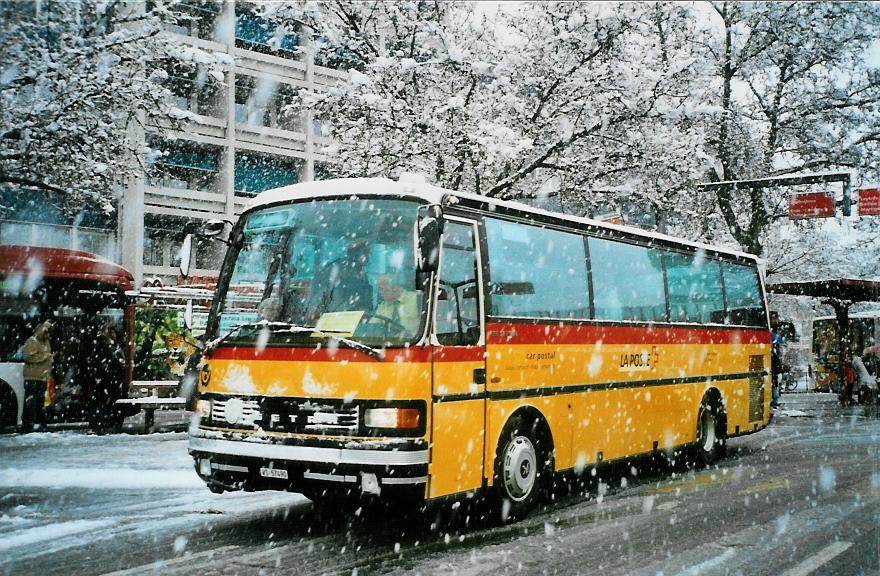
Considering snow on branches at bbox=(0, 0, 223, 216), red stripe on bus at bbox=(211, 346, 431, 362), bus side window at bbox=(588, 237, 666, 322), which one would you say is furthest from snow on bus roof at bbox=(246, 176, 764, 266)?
snow on branches at bbox=(0, 0, 223, 216)

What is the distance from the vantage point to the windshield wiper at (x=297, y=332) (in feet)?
23.3

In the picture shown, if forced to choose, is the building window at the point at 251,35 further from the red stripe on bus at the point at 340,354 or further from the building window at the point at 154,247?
the red stripe on bus at the point at 340,354

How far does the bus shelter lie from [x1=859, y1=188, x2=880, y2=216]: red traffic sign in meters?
2.08

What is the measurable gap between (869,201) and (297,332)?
23118mm

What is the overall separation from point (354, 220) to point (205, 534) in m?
3.06

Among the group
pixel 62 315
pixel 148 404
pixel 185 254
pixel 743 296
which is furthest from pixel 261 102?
pixel 185 254

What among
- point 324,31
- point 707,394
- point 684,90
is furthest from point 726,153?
point 707,394

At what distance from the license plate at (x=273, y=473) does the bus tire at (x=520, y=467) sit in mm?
2083

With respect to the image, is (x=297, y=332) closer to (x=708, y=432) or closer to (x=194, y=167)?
(x=708, y=432)

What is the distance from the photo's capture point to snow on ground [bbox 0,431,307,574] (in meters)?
7.75

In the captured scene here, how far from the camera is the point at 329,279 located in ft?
25.0

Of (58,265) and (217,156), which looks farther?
(217,156)

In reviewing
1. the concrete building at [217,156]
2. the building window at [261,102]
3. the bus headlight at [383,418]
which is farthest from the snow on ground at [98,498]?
the building window at [261,102]

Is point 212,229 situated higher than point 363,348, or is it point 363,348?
point 212,229
